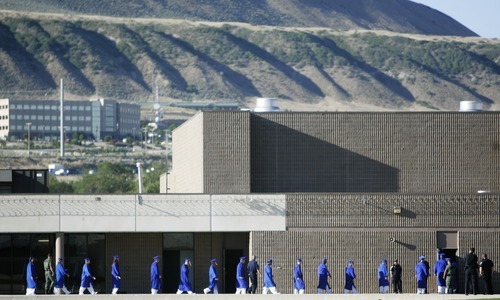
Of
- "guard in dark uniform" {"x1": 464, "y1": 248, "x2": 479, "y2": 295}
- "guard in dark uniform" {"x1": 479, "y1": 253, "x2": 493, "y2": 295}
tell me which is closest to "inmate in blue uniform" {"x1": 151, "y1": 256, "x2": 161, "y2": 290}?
"guard in dark uniform" {"x1": 464, "y1": 248, "x2": 479, "y2": 295}

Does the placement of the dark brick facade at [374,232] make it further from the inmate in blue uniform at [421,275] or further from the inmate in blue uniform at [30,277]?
the inmate in blue uniform at [30,277]

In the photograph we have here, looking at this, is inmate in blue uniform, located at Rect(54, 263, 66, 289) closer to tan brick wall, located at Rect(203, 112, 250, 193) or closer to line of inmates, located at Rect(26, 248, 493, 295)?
line of inmates, located at Rect(26, 248, 493, 295)

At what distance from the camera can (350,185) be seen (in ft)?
154

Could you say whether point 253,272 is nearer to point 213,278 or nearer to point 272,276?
point 272,276

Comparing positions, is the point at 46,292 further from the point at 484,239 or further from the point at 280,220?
the point at 484,239

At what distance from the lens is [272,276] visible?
41.2 m

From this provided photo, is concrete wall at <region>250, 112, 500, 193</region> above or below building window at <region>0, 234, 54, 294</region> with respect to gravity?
above

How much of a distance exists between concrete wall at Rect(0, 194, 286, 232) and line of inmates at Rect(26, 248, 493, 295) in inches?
75.8

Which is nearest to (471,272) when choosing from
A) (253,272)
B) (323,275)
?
(323,275)

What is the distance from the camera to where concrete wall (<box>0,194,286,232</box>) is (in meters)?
43.1

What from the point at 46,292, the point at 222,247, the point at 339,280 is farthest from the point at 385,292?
the point at 46,292

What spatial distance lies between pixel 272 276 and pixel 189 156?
9588mm

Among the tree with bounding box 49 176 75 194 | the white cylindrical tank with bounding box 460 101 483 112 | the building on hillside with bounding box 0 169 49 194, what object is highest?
the tree with bounding box 49 176 75 194

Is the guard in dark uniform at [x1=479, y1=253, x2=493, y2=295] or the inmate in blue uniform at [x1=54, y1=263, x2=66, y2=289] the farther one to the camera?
the inmate in blue uniform at [x1=54, y1=263, x2=66, y2=289]
